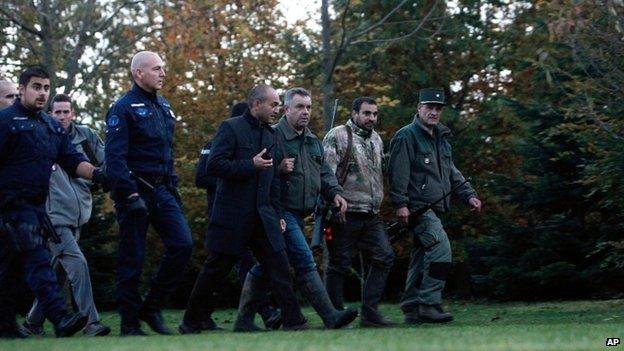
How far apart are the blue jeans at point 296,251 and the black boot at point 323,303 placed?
0.17m

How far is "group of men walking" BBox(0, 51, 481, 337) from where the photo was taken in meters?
11.0

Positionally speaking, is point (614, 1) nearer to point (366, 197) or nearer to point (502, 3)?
point (366, 197)

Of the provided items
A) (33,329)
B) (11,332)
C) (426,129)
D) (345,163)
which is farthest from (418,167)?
(11,332)

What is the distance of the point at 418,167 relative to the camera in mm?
13406

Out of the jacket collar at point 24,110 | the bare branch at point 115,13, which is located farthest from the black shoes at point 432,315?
the bare branch at point 115,13

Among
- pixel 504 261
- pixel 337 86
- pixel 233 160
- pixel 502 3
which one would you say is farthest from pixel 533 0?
pixel 233 160

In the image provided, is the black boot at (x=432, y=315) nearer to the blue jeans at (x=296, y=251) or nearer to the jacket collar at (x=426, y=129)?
the blue jeans at (x=296, y=251)

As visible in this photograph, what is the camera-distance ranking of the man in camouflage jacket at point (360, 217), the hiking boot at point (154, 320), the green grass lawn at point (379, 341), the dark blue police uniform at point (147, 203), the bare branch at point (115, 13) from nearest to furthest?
1. the green grass lawn at point (379, 341)
2. the dark blue police uniform at point (147, 203)
3. the hiking boot at point (154, 320)
4. the man in camouflage jacket at point (360, 217)
5. the bare branch at point (115, 13)

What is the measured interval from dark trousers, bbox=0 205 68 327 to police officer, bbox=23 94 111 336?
3.89 feet

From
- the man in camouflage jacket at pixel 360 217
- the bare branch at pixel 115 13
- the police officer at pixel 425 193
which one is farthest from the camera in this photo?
the bare branch at pixel 115 13

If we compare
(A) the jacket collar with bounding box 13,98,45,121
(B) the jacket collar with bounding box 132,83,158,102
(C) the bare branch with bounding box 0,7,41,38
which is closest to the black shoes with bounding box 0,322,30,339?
(A) the jacket collar with bounding box 13,98,45,121

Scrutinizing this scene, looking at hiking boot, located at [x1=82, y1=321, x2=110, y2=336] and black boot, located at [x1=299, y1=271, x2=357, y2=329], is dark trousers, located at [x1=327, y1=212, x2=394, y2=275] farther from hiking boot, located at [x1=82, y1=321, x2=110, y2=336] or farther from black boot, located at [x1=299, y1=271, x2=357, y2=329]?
hiking boot, located at [x1=82, y1=321, x2=110, y2=336]

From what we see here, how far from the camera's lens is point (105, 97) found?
30438mm

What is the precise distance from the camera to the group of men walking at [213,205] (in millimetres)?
11047
